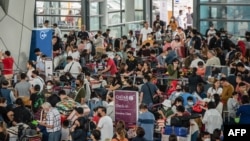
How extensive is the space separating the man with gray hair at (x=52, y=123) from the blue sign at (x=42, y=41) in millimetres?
9669

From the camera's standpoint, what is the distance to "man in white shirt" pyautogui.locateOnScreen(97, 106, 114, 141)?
1550 centimetres

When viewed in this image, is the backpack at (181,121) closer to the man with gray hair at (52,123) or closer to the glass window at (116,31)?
the man with gray hair at (52,123)

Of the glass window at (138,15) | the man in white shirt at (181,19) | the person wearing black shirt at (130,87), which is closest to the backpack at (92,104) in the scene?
the person wearing black shirt at (130,87)

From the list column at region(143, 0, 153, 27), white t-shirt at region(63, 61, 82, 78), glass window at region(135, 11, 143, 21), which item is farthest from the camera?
column at region(143, 0, 153, 27)

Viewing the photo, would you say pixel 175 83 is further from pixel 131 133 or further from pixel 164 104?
pixel 131 133

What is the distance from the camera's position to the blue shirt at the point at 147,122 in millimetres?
15953

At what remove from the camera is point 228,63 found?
74.3 feet

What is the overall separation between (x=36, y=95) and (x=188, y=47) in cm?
928

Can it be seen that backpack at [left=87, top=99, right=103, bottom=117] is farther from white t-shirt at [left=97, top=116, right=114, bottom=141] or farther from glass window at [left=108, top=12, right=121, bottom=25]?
glass window at [left=108, top=12, right=121, bottom=25]

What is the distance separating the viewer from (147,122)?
52.4 ft

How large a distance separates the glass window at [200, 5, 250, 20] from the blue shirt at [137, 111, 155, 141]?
1637cm

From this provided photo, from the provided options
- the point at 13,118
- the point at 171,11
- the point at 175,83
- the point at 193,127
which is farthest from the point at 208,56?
→ the point at 171,11

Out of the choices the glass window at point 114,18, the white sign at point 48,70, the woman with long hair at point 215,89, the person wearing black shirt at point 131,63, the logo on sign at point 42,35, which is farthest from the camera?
the glass window at point 114,18

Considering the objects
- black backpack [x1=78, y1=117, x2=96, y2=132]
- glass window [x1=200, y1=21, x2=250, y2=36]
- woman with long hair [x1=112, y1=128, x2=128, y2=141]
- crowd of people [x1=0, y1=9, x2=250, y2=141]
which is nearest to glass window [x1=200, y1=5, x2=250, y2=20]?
glass window [x1=200, y1=21, x2=250, y2=36]
